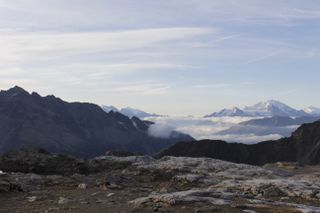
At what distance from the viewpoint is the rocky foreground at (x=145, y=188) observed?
28.9m

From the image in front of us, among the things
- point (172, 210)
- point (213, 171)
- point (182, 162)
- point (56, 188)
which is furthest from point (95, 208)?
point (182, 162)

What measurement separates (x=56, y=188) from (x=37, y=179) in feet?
17.5

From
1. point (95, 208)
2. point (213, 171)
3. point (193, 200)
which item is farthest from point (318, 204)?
point (213, 171)

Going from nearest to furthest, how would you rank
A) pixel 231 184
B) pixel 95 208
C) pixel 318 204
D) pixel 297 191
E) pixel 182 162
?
pixel 95 208
pixel 318 204
pixel 297 191
pixel 231 184
pixel 182 162

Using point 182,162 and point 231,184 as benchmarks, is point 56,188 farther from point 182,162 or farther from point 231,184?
point 182,162

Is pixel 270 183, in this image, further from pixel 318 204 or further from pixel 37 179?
pixel 37 179

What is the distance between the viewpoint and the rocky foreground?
94.8 ft

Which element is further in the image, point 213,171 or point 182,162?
point 182,162

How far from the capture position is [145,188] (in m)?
41.5

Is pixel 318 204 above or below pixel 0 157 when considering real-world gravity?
below

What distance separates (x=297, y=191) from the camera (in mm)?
40500

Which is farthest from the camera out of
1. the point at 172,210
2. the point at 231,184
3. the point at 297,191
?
the point at 231,184

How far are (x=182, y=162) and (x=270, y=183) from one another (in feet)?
83.9

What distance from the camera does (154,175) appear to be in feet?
181
